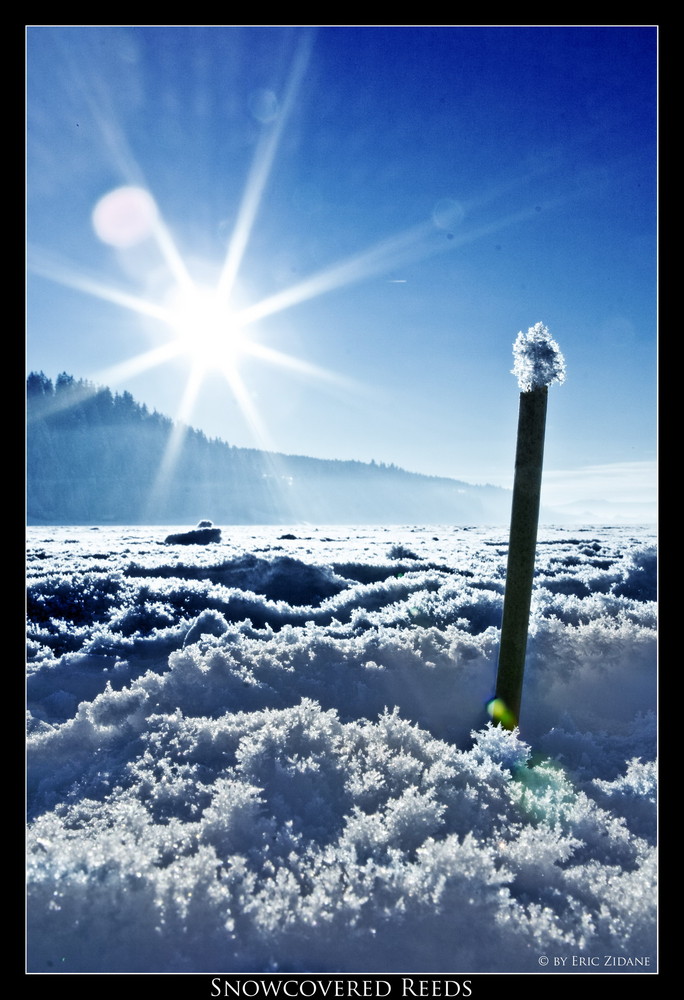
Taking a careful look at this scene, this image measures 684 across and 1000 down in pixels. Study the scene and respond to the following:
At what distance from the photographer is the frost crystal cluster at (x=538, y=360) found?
3734 mm

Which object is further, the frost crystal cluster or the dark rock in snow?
the dark rock in snow

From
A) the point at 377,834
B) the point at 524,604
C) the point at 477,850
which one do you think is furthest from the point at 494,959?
the point at 524,604

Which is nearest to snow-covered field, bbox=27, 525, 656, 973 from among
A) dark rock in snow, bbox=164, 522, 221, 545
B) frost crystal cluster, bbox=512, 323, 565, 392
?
frost crystal cluster, bbox=512, 323, 565, 392

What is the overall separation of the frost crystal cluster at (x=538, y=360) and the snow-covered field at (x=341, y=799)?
289 cm

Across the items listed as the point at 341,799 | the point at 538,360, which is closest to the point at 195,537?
the point at 341,799

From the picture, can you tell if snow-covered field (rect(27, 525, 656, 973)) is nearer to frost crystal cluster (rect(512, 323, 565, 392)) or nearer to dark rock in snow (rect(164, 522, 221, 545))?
frost crystal cluster (rect(512, 323, 565, 392))

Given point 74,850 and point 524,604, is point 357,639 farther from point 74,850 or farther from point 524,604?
point 74,850

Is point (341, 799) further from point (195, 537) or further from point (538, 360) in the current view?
point (195, 537)

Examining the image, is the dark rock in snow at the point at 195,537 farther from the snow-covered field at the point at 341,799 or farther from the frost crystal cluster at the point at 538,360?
the frost crystal cluster at the point at 538,360

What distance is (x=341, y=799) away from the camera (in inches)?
133

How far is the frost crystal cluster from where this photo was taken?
3.73 m

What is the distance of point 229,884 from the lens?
268 centimetres

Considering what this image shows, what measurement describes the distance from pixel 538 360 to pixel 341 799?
11.9 ft

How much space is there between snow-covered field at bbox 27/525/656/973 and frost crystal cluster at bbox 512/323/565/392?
2891mm
